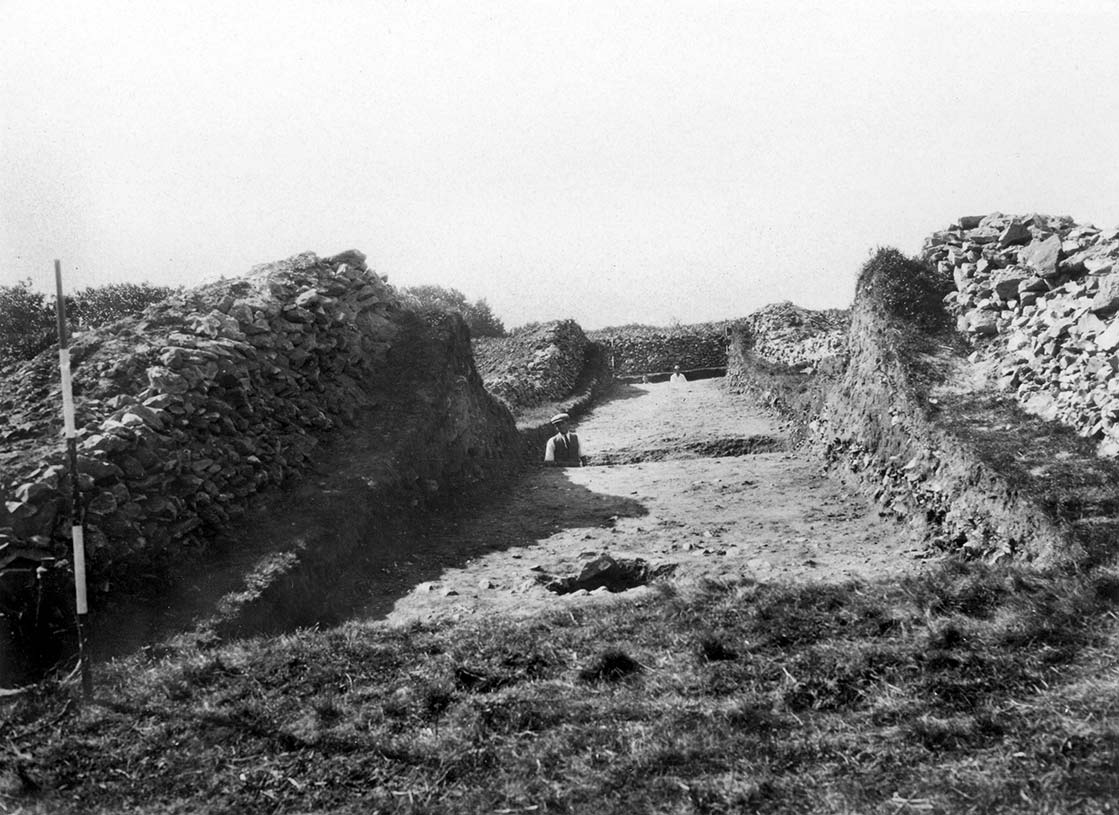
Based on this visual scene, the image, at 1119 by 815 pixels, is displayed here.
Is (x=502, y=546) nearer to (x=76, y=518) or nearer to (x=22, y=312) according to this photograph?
(x=76, y=518)

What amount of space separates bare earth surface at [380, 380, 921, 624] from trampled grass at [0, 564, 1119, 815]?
3.87 ft

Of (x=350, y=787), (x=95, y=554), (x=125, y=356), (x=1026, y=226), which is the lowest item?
(x=350, y=787)

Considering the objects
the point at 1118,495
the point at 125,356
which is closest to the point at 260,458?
the point at 125,356

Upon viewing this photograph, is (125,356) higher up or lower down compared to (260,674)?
higher up

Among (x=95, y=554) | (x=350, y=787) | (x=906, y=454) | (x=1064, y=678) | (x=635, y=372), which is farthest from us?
(x=635, y=372)

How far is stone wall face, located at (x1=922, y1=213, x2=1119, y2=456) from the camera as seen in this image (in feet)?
27.6

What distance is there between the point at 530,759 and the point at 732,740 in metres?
1.16

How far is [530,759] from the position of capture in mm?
4348

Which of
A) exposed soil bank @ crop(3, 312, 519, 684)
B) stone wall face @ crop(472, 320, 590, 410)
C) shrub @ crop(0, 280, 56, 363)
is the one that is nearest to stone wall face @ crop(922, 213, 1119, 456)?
exposed soil bank @ crop(3, 312, 519, 684)

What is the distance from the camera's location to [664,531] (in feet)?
33.0

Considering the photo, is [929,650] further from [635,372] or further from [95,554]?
[635,372]

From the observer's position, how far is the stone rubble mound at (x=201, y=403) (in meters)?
7.18

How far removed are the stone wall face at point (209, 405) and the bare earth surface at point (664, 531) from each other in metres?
1.84

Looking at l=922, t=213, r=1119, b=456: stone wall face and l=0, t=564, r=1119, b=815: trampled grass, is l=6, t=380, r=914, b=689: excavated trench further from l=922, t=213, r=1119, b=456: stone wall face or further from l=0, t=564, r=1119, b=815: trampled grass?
l=922, t=213, r=1119, b=456: stone wall face
